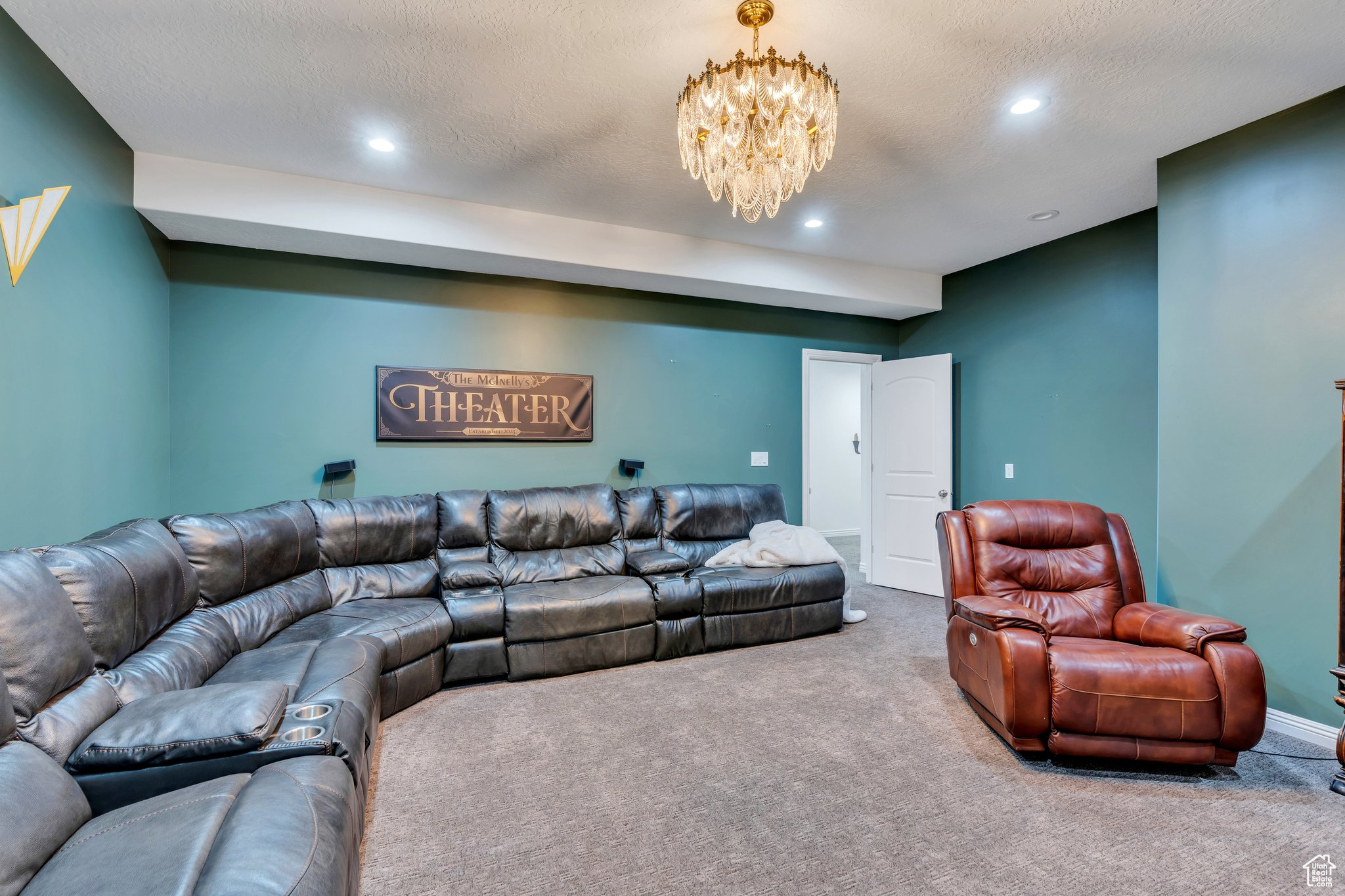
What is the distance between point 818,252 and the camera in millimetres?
4715

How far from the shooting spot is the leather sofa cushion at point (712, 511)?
442cm

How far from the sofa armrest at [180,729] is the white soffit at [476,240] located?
268 cm

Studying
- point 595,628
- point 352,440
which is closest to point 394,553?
point 352,440

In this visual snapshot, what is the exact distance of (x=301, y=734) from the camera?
163cm

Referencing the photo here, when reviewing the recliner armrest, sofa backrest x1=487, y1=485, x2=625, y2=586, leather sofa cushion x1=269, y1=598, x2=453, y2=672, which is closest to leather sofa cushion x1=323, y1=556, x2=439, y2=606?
leather sofa cushion x1=269, y1=598, x2=453, y2=672

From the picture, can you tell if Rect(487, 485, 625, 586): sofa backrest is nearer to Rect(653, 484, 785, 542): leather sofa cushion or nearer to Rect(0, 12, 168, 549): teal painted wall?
Rect(653, 484, 785, 542): leather sofa cushion

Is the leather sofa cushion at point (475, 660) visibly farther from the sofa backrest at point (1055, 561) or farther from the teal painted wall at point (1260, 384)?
the teal painted wall at point (1260, 384)

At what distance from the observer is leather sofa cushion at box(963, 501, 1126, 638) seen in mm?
2830

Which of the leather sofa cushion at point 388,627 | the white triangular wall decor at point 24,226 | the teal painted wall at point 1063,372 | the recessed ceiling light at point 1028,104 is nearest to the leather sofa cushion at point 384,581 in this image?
the leather sofa cushion at point 388,627

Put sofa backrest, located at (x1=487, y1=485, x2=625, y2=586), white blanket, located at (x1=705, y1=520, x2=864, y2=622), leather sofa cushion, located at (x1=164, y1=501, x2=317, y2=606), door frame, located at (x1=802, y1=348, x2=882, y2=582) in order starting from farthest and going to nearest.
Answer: door frame, located at (x1=802, y1=348, x2=882, y2=582) → white blanket, located at (x1=705, y1=520, x2=864, y2=622) → sofa backrest, located at (x1=487, y1=485, x2=625, y2=586) → leather sofa cushion, located at (x1=164, y1=501, x2=317, y2=606)

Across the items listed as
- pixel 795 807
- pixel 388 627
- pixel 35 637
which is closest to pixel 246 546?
pixel 388 627

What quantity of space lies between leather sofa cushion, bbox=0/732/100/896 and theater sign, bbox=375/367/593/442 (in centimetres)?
285

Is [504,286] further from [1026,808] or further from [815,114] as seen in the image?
[1026,808]

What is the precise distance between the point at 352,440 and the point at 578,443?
153cm
